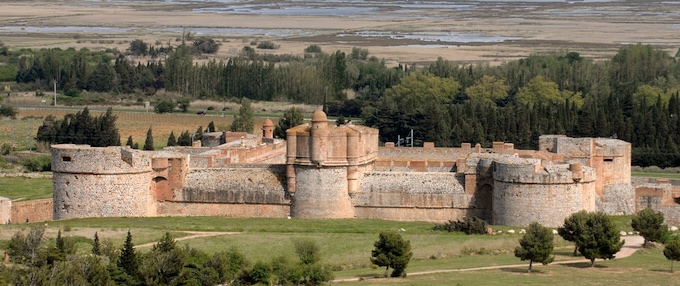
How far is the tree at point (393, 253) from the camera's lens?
159 ft

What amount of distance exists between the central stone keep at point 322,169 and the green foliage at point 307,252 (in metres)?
8.28

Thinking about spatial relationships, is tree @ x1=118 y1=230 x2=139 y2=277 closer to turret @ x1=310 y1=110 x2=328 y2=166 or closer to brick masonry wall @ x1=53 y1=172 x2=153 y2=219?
brick masonry wall @ x1=53 y1=172 x2=153 y2=219

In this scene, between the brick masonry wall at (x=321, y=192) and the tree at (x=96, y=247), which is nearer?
the tree at (x=96, y=247)

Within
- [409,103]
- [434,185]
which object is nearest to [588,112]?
[409,103]

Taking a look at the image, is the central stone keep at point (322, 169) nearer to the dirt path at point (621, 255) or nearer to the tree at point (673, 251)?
the dirt path at point (621, 255)

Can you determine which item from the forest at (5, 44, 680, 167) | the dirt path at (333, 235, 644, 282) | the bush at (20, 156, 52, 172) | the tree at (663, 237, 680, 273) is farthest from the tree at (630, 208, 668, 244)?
the bush at (20, 156, 52, 172)

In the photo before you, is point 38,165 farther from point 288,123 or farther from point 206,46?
point 206,46

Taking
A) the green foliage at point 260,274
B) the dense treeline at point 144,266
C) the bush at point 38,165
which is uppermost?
the bush at point 38,165

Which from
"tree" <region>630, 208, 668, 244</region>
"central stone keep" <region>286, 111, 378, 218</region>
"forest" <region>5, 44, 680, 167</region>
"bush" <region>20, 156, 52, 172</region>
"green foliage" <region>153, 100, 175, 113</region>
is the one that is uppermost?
"forest" <region>5, 44, 680, 167</region>

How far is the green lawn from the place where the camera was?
68250 millimetres

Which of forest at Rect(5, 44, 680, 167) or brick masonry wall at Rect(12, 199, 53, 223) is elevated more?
forest at Rect(5, 44, 680, 167)

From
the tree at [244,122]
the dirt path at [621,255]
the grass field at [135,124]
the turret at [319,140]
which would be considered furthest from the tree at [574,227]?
the grass field at [135,124]

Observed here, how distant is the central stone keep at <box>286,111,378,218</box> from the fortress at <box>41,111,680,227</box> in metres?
0.03

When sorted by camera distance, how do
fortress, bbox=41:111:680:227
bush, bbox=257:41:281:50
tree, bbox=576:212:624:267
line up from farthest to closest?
1. bush, bbox=257:41:281:50
2. fortress, bbox=41:111:680:227
3. tree, bbox=576:212:624:267
